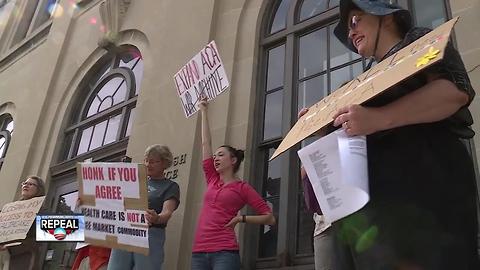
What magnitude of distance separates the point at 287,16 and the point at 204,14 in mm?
1240

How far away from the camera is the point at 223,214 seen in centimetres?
364

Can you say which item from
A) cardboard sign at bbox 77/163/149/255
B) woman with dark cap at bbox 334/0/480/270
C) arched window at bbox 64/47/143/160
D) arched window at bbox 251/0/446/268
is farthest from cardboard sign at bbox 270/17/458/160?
arched window at bbox 64/47/143/160

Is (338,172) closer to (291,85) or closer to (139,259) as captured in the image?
(139,259)

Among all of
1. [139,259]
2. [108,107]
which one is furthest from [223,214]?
[108,107]

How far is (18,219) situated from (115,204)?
1744mm

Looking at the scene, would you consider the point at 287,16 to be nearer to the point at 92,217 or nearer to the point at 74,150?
the point at 92,217

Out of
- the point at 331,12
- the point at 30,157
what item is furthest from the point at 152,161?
the point at 30,157

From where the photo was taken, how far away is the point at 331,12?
525cm

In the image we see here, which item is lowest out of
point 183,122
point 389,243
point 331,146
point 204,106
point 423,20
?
point 389,243

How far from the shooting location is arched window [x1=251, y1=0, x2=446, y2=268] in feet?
14.5

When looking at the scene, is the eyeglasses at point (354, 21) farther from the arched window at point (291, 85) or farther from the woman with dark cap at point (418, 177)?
the arched window at point (291, 85)

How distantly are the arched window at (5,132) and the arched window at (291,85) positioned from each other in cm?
714

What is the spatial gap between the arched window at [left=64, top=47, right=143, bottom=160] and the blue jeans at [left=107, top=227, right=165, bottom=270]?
3348 mm

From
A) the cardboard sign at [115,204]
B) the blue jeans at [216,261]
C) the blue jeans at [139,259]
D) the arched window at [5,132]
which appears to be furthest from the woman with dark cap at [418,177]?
the arched window at [5,132]
